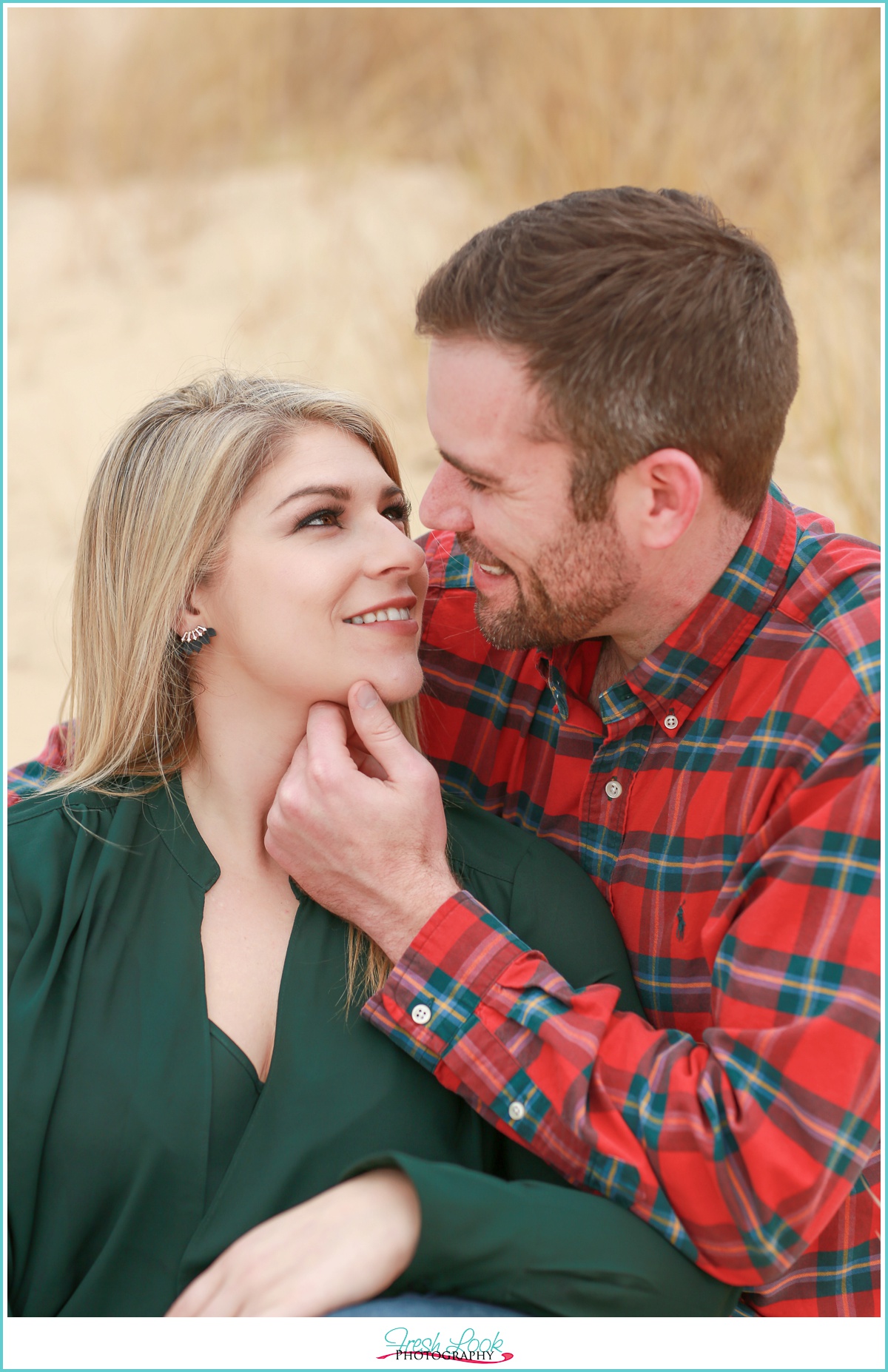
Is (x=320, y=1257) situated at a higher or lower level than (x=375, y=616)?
lower

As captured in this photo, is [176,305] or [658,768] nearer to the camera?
[658,768]

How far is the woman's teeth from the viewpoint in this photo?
6.61 ft

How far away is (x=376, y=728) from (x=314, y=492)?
0.42 m

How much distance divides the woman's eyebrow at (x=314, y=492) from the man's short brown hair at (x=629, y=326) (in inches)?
12.2

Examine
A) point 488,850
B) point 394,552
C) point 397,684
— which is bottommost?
point 488,850

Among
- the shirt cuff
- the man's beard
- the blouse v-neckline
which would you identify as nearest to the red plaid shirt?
the shirt cuff

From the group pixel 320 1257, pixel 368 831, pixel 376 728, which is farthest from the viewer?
pixel 376 728

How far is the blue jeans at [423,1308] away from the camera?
4.99ft

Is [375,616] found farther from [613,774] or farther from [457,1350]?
[457,1350]

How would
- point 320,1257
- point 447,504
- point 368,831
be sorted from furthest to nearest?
point 447,504
point 368,831
point 320,1257

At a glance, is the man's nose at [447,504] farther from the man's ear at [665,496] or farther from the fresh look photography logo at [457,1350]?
the fresh look photography logo at [457,1350]

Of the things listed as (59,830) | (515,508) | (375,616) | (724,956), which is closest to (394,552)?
(375,616)

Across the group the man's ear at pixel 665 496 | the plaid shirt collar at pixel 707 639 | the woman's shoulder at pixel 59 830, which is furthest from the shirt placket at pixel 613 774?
the woman's shoulder at pixel 59 830

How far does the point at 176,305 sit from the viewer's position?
23.2 ft
